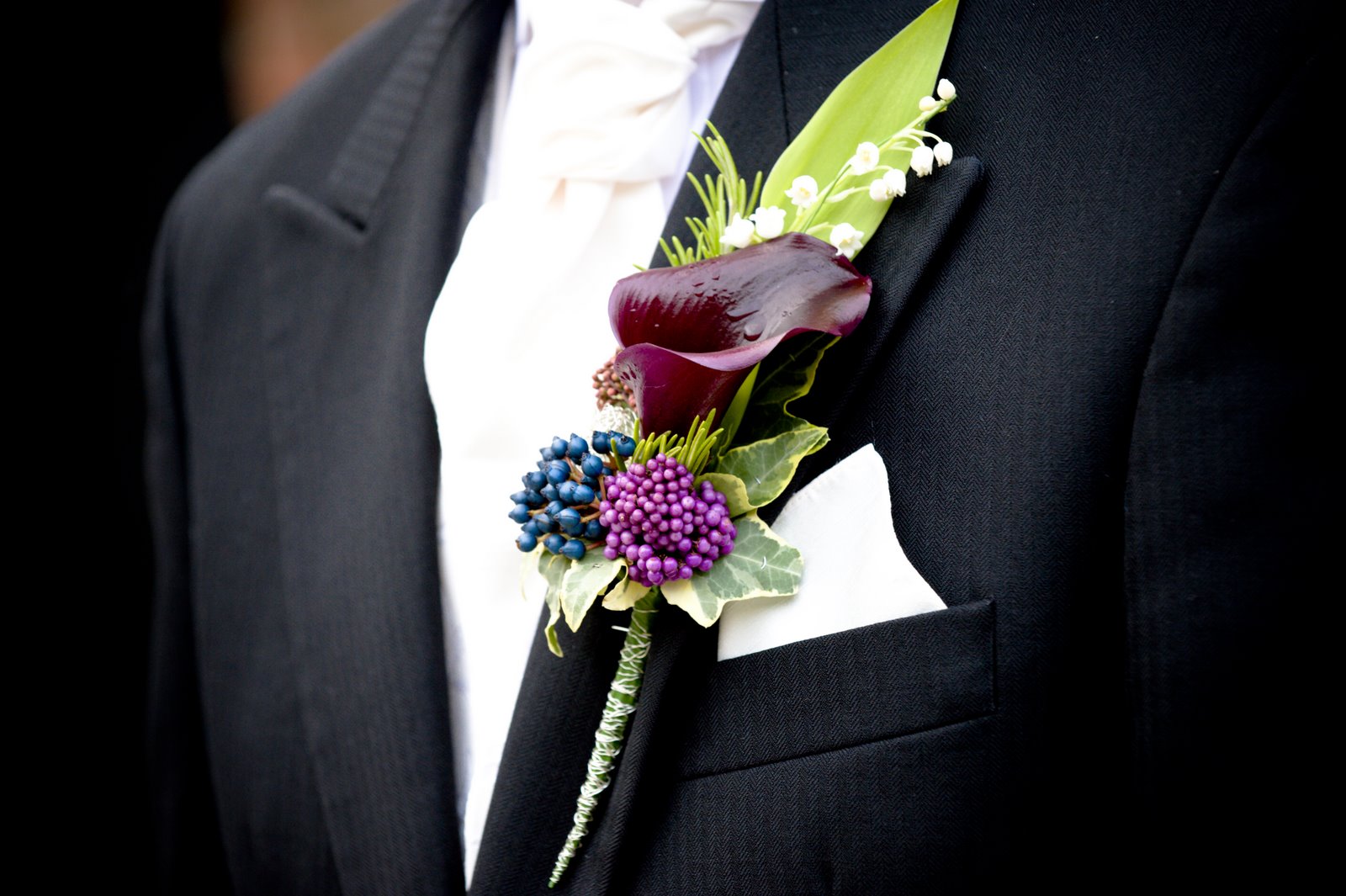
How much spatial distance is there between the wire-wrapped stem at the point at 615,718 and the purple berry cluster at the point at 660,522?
0.24 feet

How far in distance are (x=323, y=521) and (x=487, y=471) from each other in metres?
0.24

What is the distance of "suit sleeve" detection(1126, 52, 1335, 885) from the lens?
652 millimetres

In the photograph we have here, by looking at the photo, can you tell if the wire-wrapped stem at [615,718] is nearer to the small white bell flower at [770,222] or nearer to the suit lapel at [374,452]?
the suit lapel at [374,452]

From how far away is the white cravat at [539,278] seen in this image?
0.87m

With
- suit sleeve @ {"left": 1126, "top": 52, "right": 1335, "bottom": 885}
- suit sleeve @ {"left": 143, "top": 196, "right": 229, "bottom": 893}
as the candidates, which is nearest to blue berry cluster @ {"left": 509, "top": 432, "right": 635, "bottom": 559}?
suit sleeve @ {"left": 1126, "top": 52, "right": 1335, "bottom": 885}

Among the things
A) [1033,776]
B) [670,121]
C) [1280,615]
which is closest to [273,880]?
[1033,776]

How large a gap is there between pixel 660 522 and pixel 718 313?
6.2 inches

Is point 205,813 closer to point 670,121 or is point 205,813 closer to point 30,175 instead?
point 670,121

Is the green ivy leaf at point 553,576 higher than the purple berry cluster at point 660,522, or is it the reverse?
the purple berry cluster at point 660,522

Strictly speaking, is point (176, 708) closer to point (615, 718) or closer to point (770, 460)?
point (615, 718)

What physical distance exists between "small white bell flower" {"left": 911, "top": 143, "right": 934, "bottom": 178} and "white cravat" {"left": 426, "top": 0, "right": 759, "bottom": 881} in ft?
0.91

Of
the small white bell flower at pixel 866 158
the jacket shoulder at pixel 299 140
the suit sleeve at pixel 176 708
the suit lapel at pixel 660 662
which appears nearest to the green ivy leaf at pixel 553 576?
the suit lapel at pixel 660 662

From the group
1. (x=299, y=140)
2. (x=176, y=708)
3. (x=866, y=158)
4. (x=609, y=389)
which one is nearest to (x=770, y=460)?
(x=609, y=389)

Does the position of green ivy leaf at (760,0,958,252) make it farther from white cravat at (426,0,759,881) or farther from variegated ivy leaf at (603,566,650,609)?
variegated ivy leaf at (603,566,650,609)
